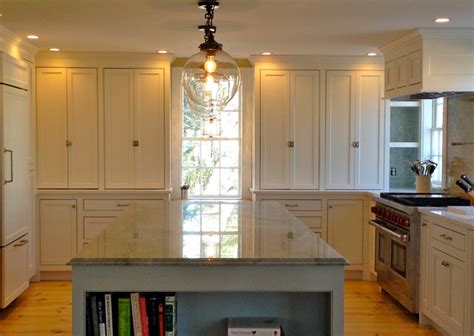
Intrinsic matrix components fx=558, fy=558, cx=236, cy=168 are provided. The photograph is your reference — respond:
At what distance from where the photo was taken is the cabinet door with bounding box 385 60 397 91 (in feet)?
16.7

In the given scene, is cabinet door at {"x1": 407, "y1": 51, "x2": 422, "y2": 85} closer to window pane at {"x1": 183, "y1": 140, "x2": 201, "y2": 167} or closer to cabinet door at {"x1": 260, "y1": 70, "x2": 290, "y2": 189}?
cabinet door at {"x1": 260, "y1": 70, "x2": 290, "y2": 189}

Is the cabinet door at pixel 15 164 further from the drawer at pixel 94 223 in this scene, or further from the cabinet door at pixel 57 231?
the drawer at pixel 94 223

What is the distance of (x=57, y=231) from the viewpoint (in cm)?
570

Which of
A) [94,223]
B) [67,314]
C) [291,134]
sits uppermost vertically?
[291,134]

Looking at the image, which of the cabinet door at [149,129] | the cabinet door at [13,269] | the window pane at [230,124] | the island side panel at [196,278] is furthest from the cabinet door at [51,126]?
the island side panel at [196,278]

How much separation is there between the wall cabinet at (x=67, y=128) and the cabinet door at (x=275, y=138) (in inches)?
68.3

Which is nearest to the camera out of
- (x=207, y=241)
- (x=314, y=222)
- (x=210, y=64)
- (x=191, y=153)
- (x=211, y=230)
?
(x=207, y=241)

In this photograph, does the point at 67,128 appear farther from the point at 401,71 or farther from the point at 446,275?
the point at 446,275

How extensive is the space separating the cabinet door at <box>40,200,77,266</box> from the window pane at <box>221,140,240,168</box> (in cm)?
174

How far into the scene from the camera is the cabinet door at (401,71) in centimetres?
482

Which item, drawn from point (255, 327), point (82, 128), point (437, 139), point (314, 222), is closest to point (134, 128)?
point (82, 128)

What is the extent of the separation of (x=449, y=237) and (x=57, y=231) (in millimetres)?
3797

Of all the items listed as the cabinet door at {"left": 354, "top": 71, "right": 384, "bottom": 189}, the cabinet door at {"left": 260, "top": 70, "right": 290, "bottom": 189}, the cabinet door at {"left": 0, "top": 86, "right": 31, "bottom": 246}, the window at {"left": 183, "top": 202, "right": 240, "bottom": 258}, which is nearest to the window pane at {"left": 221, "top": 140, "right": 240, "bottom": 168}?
the cabinet door at {"left": 260, "top": 70, "right": 290, "bottom": 189}

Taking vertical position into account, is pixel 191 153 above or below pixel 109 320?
above
